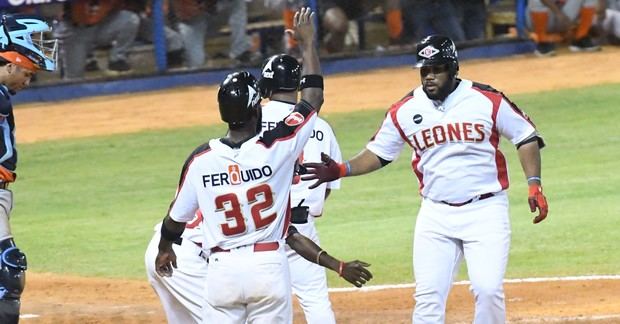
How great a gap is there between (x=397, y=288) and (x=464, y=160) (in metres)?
2.73

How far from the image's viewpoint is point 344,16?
18.3 meters

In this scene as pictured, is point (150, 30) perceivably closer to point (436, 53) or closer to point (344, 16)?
point (344, 16)

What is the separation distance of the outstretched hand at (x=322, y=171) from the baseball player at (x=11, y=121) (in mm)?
1451

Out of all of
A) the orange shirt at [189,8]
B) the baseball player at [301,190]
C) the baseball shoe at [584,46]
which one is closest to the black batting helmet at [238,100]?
the baseball player at [301,190]

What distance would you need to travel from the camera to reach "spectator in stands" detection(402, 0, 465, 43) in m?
18.3

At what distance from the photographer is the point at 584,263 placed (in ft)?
33.3

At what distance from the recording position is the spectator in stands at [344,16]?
1820cm

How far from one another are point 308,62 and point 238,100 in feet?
2.27

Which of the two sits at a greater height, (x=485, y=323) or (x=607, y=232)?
(x=485, y=323)

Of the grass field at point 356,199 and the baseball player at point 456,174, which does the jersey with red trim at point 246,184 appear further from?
the grass field at point 356,199

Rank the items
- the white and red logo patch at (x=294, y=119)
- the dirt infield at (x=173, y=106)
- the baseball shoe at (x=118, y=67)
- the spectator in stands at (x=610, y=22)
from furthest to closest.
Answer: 1. the spectator in stands at (x=610, y=22)
2. the baseball shoe at (x=118, y=67)
3. the dirt infield at (x=173, y=106)
4. the white and red logo patch at (x=294, y=119)

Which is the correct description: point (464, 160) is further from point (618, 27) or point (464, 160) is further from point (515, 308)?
point (618, 27)

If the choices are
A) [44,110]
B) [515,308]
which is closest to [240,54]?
[44,110]

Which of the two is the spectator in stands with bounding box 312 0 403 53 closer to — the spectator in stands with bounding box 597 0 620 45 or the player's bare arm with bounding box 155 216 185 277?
the spectator in stands with bounding box 597 0 620 45
